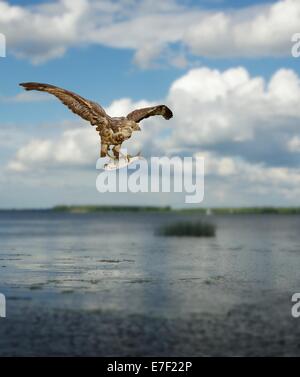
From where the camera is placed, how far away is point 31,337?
23141 millimetres

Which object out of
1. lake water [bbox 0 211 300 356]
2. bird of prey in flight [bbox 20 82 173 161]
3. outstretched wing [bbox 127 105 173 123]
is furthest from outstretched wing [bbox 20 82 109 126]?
lake water [bbox 0 211 300 356]

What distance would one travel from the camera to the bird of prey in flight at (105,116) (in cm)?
1278

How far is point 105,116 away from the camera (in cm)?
1344

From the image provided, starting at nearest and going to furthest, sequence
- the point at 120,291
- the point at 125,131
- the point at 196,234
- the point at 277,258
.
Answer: the point at 125,131 → the point at 120,291 → the point at 277,258 → the point at 196,234

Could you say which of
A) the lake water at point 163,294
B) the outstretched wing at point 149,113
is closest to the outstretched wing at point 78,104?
the outstretched wing at point 149,113

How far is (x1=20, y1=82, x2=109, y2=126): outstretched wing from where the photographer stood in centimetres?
1351

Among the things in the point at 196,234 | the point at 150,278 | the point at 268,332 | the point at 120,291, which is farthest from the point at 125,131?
the point at 196,234

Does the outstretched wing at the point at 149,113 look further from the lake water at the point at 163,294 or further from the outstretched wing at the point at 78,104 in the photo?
the lake water at the point at 163,294

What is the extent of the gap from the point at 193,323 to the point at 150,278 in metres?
12.7

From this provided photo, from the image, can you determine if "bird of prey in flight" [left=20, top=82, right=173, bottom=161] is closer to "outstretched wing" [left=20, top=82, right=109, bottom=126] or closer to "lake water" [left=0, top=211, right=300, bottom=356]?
"outstretched wing" [left=20, top=82, right=109, bottom=126]

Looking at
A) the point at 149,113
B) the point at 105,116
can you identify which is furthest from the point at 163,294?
the point at 105,116

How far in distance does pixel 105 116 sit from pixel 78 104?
121 cm

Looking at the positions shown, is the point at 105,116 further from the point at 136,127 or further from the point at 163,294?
the point at 163,294

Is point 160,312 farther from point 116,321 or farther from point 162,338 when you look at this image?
point 162,338
